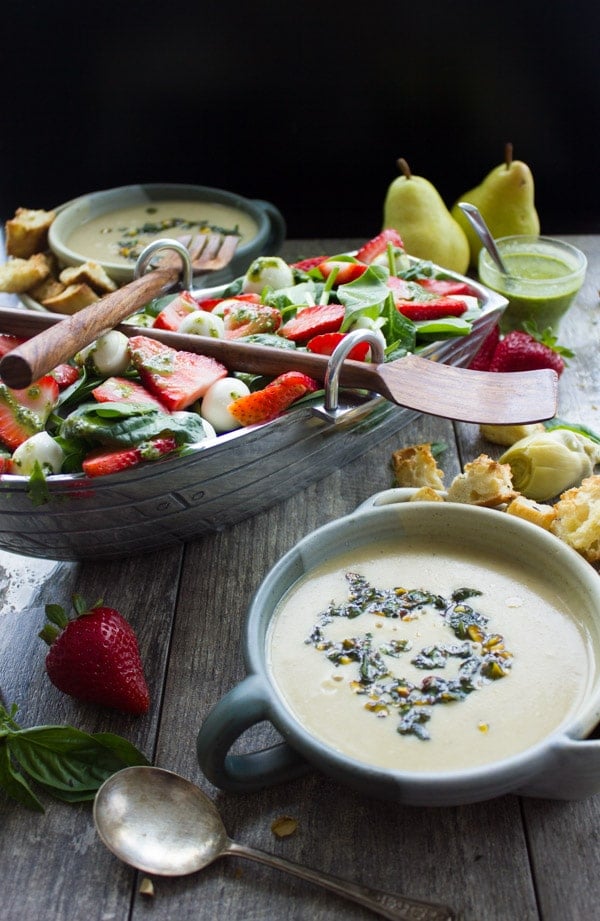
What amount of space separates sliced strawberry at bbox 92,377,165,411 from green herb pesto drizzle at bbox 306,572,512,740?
1.21 feet

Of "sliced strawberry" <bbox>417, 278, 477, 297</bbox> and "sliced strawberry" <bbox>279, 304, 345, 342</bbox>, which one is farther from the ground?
"sliced strawberry" <bbox>279, 304, 345, 342</bbox>

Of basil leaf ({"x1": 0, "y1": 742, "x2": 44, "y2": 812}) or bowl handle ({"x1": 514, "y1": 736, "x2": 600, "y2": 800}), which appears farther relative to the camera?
basil leaf ({"x1": 0, "y1": 742, "x2": 44, "y2": 812})

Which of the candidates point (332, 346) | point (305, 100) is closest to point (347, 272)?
point (332, 346)

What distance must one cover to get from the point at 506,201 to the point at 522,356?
2.03 feet

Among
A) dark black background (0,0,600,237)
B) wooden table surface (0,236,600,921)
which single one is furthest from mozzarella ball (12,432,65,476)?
dark black background (0,0,600,237)

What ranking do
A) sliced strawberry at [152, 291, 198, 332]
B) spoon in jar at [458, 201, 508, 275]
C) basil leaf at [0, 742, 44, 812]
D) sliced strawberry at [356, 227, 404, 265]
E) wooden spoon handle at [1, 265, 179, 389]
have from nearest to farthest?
basil leaf at [0, 742, 44, 812] < wooden spoon handle at [1, 265, 179, 389] < sliced strawberry at [152, 291, 198, 332] < sliced strawberry at [356, 227, 404, 265] < spoon in jar at [458, 201, 508, 275]

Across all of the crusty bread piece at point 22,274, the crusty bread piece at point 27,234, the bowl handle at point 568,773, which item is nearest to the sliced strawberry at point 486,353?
the bowl handle at point 568,773

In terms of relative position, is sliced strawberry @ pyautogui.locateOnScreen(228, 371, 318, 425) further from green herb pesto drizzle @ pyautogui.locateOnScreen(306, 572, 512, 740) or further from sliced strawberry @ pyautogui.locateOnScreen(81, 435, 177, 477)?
green herb pesto drizzle @ pyautogui.locateOnScreen(306, 572, 512, 740)

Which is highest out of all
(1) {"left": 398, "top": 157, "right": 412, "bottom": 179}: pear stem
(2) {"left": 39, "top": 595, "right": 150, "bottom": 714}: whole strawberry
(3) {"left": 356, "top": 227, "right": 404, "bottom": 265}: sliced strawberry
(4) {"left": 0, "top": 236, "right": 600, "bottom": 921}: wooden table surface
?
(1) {"left": 398, "top": 157, "right": 412, "bottom": 179}: pear stem

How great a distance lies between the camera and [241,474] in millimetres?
1184

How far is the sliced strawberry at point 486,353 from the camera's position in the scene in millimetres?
1550

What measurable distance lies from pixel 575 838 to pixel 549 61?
189cm

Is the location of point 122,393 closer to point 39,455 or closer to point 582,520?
point 39,455

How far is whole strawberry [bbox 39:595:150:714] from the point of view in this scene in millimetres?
1008
